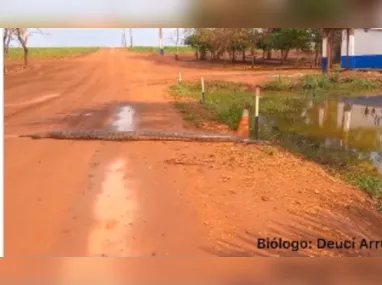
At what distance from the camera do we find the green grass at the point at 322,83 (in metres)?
4.72

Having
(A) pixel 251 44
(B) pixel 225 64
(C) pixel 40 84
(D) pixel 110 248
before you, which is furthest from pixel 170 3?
(C) pixel 40 84

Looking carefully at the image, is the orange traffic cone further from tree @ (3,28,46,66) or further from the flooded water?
tree @ (3,28,46,66)

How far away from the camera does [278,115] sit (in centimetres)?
916

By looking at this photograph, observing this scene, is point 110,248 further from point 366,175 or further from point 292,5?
point 366,175

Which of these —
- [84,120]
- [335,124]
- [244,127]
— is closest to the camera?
[244,127]

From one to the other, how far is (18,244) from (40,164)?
151 cm

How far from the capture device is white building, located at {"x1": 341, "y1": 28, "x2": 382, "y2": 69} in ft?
11.1

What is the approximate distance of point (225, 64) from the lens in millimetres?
5953

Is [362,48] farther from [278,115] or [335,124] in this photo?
[335,124]

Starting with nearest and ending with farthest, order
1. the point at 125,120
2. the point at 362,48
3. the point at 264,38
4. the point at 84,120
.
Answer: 1. the point at 362,48
2. the point at 264,38
3. the point at 84,120
4. the point at 125,120

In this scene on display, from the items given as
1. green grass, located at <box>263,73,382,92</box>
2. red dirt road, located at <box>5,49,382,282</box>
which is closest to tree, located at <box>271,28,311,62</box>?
green grass, located at <box>263,73,382,92</box>

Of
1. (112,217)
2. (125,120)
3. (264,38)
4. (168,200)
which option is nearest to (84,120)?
(125,120)

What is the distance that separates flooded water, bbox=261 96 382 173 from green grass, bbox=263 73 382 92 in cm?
133

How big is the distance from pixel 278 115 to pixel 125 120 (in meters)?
3.00
